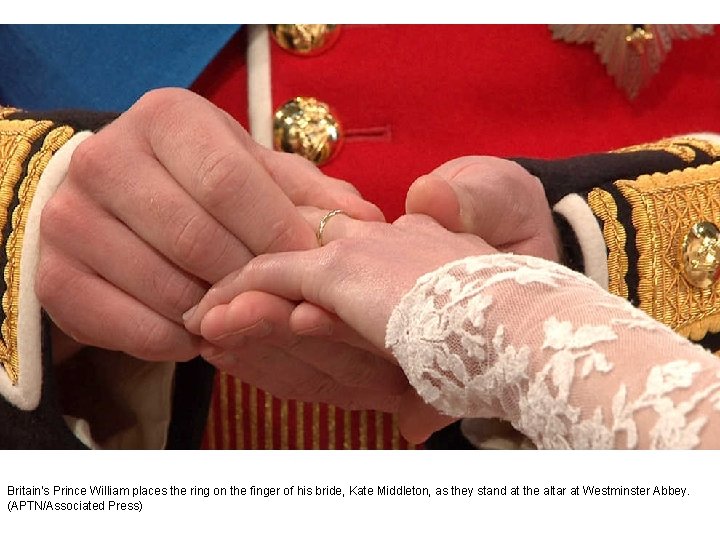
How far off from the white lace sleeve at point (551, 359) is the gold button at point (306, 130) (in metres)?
0.25

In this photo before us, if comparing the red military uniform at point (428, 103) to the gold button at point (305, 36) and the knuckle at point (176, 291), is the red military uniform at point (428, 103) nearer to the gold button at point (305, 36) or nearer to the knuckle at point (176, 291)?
the gold button at point (305, 36)

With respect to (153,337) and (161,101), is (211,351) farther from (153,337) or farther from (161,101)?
(161,101)

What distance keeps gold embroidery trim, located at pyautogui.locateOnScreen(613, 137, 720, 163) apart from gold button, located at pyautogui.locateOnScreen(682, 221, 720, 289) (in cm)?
7

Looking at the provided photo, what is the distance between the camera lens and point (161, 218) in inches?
21.1

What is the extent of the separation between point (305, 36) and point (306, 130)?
7cm

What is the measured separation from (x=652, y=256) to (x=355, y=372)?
8.0 inches

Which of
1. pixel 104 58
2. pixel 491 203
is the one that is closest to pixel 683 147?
pixel 491 203

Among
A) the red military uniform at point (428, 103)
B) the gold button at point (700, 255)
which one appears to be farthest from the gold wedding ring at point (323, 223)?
the gold button at point (700, 255)

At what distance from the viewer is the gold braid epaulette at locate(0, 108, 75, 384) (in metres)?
0.59

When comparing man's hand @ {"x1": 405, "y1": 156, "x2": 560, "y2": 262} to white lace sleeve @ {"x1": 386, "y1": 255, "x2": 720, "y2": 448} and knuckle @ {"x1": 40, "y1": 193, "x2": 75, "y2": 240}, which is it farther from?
knuckle @ {"x1": 40, "y1": 193, "x2": 75, "y2": 240}

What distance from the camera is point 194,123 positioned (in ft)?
1.76

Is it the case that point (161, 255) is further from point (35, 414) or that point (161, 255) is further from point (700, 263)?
point (700, 263)

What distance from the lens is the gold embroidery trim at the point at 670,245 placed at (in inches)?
24.3
